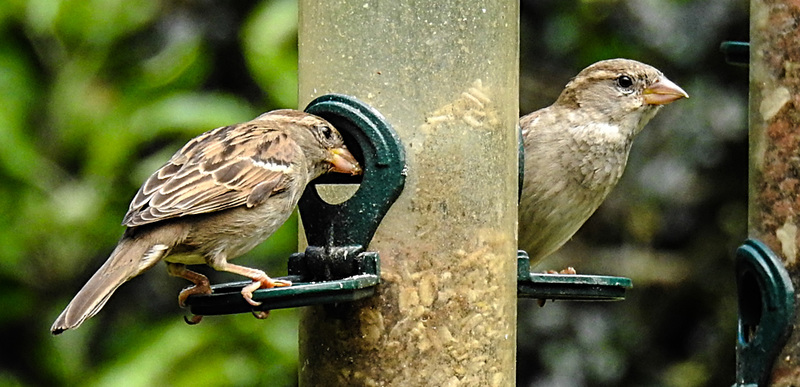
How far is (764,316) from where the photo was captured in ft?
15.3

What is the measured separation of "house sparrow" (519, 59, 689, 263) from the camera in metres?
5.47

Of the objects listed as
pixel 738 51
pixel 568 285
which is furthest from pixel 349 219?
pixel 738 51

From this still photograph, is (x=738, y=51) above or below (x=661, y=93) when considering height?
above

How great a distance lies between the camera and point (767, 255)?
4.68m

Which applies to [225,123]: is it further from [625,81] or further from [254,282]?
[254,282]

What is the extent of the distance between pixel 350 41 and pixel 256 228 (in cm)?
68

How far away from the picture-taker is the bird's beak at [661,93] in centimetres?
555

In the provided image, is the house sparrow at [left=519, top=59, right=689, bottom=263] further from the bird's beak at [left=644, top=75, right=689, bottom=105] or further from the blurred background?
the blurred background

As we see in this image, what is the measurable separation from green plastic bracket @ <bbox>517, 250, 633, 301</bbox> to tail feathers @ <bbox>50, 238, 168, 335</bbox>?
1158 mm

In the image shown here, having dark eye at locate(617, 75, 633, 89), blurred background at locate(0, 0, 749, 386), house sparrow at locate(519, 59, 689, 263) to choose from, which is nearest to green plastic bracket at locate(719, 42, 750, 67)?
house sparrow at locate(519, 59, 689, 263)

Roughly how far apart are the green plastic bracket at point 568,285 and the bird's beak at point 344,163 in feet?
2.08

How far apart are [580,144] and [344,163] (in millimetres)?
1315

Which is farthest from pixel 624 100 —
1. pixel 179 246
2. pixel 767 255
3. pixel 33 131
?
pixel 33 131

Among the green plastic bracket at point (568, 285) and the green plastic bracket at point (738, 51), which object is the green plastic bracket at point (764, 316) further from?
the green plastic bracket at point (738, 51)
